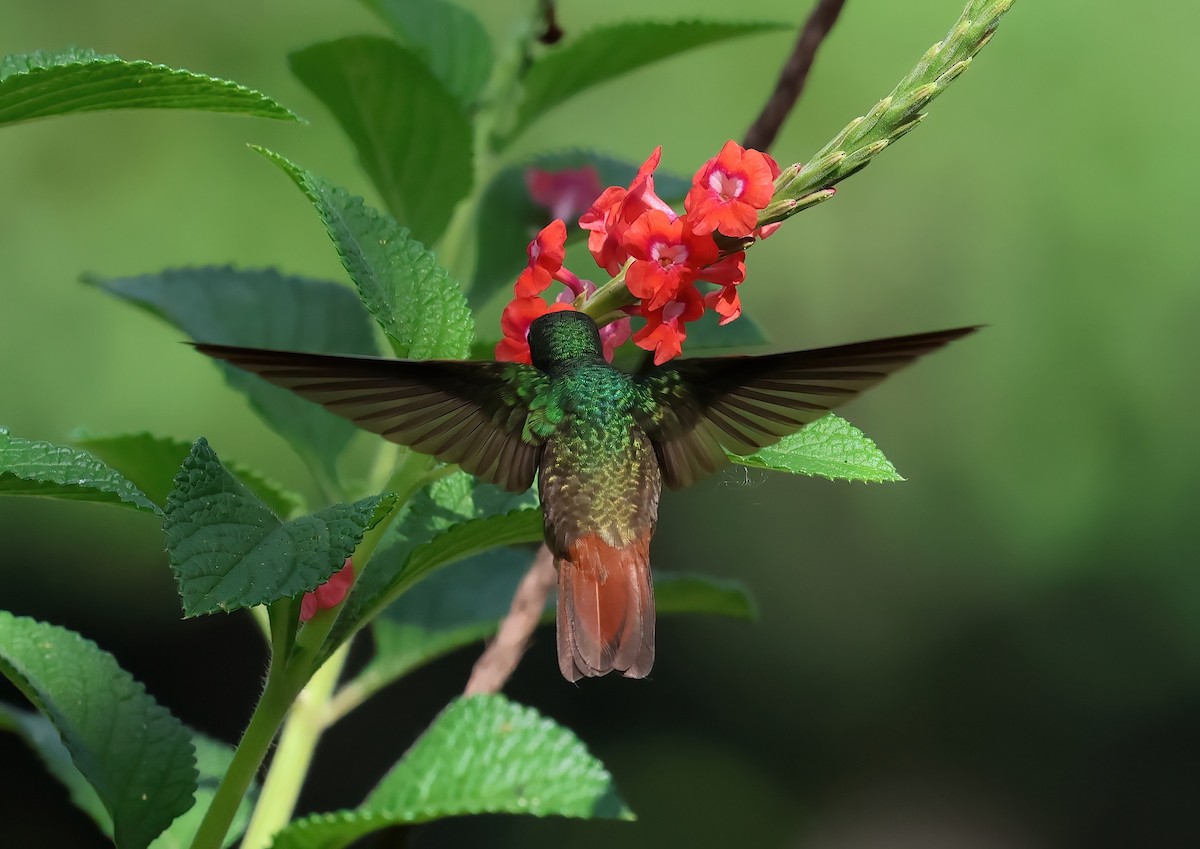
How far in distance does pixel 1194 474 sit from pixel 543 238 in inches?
78.7

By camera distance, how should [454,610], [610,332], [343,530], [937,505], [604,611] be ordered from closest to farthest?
[343,530], [604,611], [610,332], [454,610], [937,505]

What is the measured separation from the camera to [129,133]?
2209 millimetres

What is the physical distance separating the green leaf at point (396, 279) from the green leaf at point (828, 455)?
0.20 m

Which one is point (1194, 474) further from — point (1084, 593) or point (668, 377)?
point (668, 377)

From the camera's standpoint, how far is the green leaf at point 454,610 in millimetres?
1138

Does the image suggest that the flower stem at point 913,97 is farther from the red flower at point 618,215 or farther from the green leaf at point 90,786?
the green leaf at point 90,786

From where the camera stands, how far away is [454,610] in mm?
1171

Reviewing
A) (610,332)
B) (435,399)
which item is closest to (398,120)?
(610,332)

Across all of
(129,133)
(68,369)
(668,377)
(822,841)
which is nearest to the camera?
(668,377)

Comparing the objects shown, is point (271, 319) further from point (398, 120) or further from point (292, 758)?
point (292, 758)

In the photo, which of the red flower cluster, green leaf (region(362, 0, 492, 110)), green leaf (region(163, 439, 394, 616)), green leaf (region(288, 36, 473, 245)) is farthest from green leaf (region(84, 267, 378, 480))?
green leaf (region(163, 439, 394, 616))

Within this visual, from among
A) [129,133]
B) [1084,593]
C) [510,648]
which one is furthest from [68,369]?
[1084,593]

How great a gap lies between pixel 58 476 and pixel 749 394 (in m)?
0.44

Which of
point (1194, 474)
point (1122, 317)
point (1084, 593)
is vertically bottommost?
point (1084, 593)
